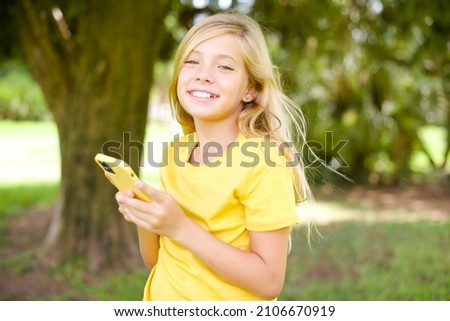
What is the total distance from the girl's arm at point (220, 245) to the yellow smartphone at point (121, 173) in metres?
0.02

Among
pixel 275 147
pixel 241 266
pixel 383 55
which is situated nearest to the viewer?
pixel 241 266

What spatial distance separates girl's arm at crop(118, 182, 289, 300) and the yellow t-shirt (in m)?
0.05

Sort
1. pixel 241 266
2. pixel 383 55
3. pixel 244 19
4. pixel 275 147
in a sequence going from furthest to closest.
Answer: pixel 383 55 → pixel 244 19 → pixel 275 147 → pixel 241 266

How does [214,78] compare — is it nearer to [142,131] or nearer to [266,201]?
[266,201]

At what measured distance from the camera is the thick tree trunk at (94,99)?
16.1 feet

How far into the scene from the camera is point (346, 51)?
338 inches

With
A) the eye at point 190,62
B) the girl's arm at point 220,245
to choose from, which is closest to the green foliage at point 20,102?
the eye at point 190,62

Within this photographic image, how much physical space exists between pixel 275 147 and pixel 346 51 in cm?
719

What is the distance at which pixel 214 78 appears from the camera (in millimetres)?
1779

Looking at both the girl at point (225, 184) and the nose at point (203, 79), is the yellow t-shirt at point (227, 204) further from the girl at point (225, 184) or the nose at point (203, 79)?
the nose at point (203, 79)

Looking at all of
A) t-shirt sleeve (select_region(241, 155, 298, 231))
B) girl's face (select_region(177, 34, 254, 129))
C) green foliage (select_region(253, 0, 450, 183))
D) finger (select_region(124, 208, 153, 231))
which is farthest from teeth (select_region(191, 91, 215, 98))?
green foliage (select_region(253, 0, 450, 183))

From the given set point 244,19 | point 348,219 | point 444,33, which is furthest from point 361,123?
point 244,19

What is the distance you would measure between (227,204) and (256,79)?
44 cm

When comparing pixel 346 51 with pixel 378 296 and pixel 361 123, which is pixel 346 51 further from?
pixel 378 296
